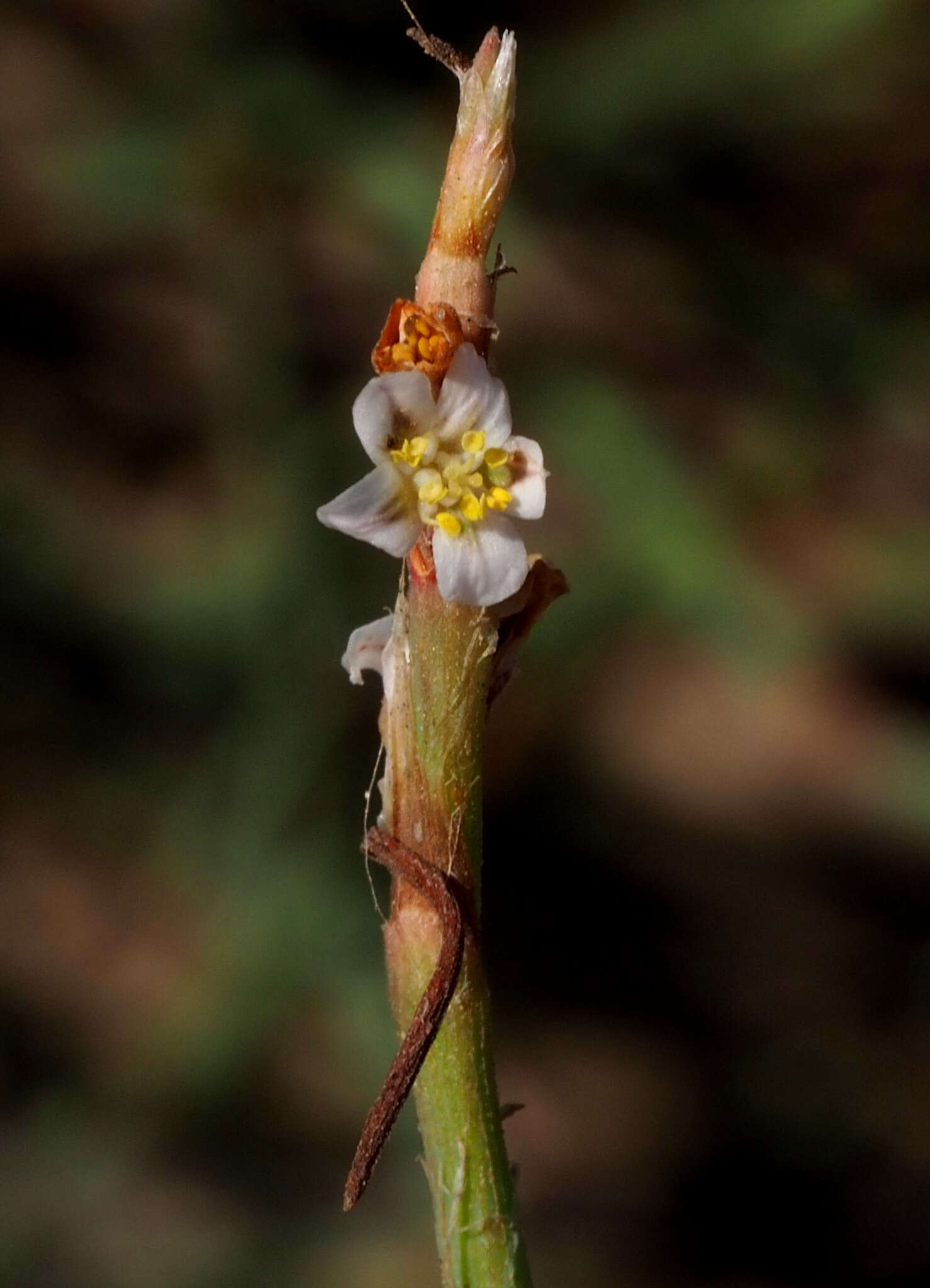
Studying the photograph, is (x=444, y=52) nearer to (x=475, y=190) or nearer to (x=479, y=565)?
(x=475, y=190)

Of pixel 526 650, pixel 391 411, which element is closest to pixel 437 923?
pixel 391 411

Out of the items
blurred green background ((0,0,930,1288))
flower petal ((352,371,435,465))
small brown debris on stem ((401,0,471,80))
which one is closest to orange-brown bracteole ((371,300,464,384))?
flower petal ((352,371,435,465))

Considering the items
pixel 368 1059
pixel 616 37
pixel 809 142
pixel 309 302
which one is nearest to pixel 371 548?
pixel 309 302

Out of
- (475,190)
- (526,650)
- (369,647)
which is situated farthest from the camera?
(526,650)

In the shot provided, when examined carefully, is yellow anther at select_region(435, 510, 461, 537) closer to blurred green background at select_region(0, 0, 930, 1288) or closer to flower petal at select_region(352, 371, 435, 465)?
flower petal at select_region(352, 371, 435, 465)

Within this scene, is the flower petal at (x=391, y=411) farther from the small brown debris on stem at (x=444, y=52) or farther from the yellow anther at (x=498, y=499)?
the small brown debris on stem at (x=444, y=52)

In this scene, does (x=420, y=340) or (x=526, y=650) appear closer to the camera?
(x=420, y=340)

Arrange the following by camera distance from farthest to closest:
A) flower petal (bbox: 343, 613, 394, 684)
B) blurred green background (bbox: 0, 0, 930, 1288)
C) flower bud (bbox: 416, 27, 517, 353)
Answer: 1. blurred green background (bbox: 0, 0, 930, 1288)
2. flower petal (bbox: 343, 613, 394, 684)
3. flower bud (bbox: 416, 27, 517, 353)
